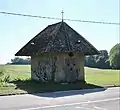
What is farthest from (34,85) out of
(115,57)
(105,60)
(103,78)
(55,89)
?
(105,60)

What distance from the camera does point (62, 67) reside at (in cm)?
2536

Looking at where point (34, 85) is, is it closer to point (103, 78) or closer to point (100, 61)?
point (103, 78)

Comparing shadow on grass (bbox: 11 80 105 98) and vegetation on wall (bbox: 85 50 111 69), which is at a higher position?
vegetation on wall (bbox: 85 50 111 69)

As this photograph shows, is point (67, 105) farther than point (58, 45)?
No

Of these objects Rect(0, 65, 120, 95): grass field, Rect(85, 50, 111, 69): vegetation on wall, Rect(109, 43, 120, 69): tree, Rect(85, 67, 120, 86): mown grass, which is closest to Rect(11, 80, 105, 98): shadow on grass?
Rect(0, 65, 120, 95): grass field

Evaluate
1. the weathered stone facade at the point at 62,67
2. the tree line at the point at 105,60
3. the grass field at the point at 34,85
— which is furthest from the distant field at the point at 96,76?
the tree line at the point at 105,60

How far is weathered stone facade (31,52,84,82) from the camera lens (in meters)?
25.4

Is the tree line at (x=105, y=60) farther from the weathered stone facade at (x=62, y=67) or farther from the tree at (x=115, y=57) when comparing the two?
the weathered stone facade at (x=62, y=67)

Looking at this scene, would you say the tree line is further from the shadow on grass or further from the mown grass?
the shadow on grass

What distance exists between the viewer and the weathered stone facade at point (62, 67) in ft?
83.2

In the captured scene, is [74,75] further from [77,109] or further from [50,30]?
[77,109]

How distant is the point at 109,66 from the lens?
72.6 meters

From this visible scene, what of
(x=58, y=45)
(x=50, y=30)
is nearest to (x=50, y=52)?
(x=58, y=45)

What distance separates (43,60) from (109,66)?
48.4 metres
